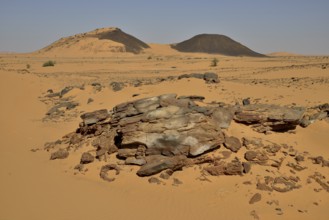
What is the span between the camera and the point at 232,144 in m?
8.08

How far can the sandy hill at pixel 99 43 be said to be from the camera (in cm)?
6369

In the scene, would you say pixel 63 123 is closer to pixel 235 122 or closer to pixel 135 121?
pixel 135 121

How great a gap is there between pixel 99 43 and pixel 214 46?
26532 mm

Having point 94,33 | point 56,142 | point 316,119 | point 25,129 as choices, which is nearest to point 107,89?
point 25,129

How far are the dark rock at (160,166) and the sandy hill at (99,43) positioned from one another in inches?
2220

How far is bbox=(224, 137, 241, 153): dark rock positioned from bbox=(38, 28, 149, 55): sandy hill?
55976 millimetres

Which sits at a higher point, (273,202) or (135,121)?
(135,121)

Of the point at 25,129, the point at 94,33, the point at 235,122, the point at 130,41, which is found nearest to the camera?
the point at 235,122

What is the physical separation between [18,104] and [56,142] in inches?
264

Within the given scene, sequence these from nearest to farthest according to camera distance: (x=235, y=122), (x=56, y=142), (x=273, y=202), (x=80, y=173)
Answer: (x=273, y=202) → (x=80, y=173) → (x=235, y=122) → (x=56, y=142)

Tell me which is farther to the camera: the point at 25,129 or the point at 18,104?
the point at 18,104

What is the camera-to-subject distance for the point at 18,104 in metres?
15.6

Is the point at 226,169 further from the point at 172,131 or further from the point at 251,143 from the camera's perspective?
the point at 172,131

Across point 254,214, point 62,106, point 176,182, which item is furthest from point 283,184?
point 62,106
